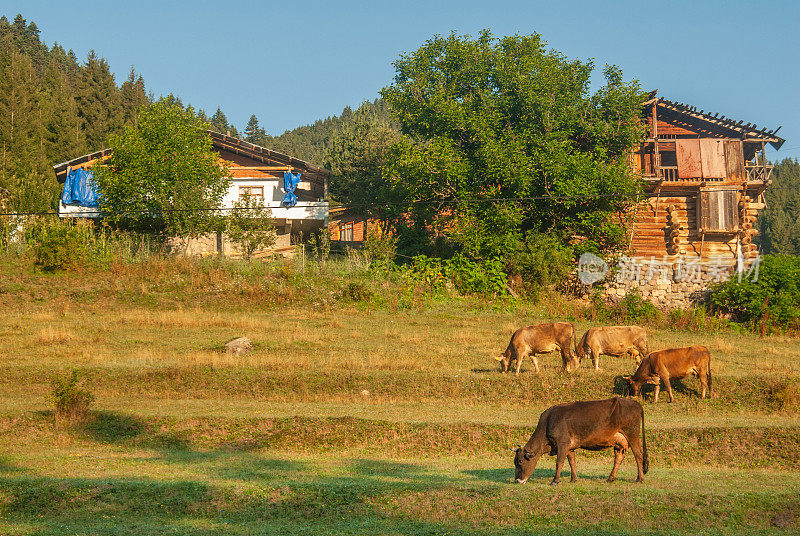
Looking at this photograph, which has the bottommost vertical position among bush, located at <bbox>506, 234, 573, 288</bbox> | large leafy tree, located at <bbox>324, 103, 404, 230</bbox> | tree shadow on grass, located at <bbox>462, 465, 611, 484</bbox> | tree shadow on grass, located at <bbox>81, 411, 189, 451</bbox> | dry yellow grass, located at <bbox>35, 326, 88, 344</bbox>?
tree shadow on grass, located at <bbox>462, 465, 611, 484</bbox>

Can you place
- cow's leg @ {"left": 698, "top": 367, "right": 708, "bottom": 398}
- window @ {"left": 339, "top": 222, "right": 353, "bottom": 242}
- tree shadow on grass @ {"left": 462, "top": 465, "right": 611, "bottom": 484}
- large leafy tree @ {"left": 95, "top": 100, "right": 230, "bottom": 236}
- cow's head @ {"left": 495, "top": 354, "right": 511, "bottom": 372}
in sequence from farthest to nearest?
window @ {"left": 339, "top": 222, "right": 353, "bottom": 242} → large leafy tree @ {"left": 95, "top": 100, "right": 230, "bottom": 236} → cow's head @ {"left": 495, "top": 354, "right": 511, "bottom": 372} → cow's leg @ {"left": 698, "top": 367, "right": 708, "bottom": 398} → tree shadow on grass @ {"left": 462, "top": 465, "right": 611, "bottom": 484}

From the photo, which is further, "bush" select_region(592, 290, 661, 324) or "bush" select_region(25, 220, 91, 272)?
"bush" select_region(25, 220, 91, 272)

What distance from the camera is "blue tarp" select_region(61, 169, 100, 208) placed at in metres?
45.8

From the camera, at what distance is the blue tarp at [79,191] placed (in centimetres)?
4584

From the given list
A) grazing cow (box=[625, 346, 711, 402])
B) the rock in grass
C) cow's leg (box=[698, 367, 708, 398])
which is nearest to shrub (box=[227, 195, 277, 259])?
the rock in grass

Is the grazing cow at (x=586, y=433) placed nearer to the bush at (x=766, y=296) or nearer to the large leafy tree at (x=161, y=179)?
the bush at (x=766, y=296)

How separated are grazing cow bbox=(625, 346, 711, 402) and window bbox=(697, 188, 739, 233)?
78.9 feet

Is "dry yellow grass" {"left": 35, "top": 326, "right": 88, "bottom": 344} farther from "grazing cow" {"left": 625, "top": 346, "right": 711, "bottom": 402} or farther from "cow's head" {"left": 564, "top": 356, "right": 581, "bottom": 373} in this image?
"grazing cow" {"left": 625, "top": 346, "right": 711, "bottom": 402}

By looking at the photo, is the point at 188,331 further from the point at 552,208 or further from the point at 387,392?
the point at 552,208

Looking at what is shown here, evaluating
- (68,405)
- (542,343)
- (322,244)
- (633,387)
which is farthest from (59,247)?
(633,387)

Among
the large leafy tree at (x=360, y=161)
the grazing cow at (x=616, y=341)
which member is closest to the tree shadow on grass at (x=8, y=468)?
the grazing cow at (x=616, y=341)

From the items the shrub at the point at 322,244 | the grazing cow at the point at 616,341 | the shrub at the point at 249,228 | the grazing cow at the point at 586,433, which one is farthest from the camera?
the shrub at the point at 322,244

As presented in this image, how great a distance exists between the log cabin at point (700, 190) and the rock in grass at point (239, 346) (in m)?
23.8

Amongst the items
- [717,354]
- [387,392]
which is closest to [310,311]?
[387,392]
